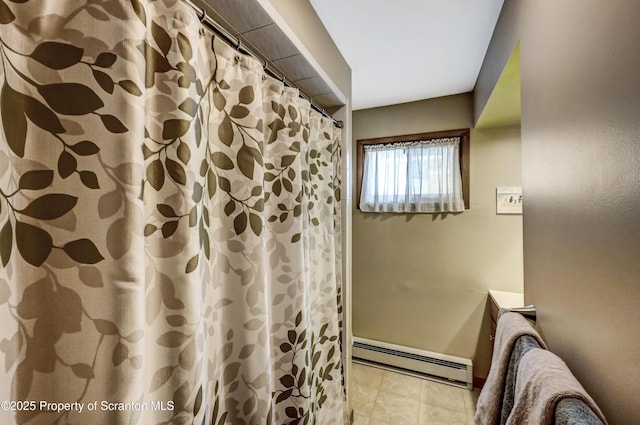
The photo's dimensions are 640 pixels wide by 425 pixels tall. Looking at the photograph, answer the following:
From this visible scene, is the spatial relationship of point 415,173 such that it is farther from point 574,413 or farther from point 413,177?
point 574,413

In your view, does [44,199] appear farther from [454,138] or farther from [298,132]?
[454,138]

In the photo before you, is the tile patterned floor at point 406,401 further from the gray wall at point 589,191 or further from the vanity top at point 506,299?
the gray wall at point 589,191

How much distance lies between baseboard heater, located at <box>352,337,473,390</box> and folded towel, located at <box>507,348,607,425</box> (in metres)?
1.69

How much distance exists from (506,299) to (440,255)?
525 mm

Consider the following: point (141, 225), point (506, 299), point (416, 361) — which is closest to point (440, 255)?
point (506, 299)

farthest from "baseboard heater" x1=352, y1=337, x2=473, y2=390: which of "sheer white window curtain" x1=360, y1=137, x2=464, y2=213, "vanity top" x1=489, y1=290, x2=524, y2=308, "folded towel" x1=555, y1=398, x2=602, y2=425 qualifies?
"folded towel" x1=555, y1=398, x2=602, y2=425

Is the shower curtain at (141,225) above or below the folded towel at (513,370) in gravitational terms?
above

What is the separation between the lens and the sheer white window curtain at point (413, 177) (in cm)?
208

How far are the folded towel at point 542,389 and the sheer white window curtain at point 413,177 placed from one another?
1601 millimetres

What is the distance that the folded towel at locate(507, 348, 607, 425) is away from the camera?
493 millimetres

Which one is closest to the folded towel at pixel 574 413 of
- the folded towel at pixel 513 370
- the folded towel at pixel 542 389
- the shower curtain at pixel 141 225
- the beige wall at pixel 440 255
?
the folded towel at pixel 542 389

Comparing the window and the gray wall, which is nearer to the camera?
the gray wall

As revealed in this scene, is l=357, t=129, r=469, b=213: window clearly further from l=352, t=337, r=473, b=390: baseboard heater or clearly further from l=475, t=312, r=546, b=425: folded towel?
l=475, t=312, r=546, b=425: folded towel

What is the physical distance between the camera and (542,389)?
54 centimetres
